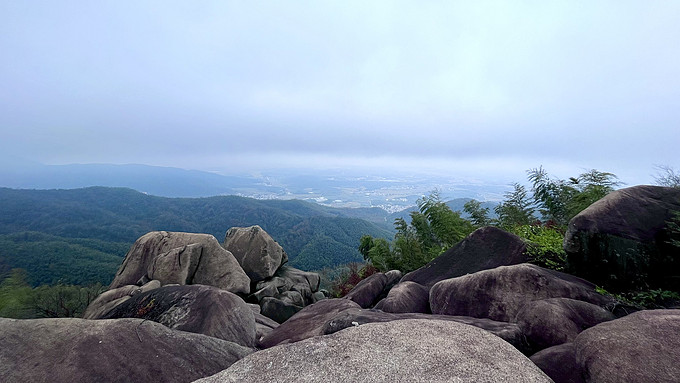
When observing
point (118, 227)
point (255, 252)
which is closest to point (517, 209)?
point (255, 252)

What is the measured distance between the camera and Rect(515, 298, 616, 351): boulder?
4855 millimetres

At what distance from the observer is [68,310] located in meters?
17.9

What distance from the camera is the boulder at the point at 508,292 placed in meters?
6.33

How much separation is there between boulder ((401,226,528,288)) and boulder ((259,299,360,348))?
12.1ft

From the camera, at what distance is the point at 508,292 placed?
6789 millimetres

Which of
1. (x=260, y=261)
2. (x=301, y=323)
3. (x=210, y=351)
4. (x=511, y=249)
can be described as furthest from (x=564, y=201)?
(x=260, y=261)

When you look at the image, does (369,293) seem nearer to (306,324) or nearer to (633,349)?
(306,324)

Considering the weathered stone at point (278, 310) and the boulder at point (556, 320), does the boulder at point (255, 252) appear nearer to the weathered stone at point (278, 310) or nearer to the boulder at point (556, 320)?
the weathered stone at point (278, 310)

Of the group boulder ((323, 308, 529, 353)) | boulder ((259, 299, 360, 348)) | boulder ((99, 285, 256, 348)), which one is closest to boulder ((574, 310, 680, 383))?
boulder ((323, 308, 529, 353))

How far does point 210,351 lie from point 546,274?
8097 mm

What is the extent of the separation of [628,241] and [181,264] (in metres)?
16.9

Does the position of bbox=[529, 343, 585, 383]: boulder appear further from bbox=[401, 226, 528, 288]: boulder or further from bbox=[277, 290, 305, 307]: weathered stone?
bbox=[277, 290, 305, 307]: weathered stone

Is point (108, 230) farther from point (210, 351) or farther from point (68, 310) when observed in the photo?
point (210, 351)

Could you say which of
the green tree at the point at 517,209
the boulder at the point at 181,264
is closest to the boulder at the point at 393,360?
the boulder at the point at 181,264
